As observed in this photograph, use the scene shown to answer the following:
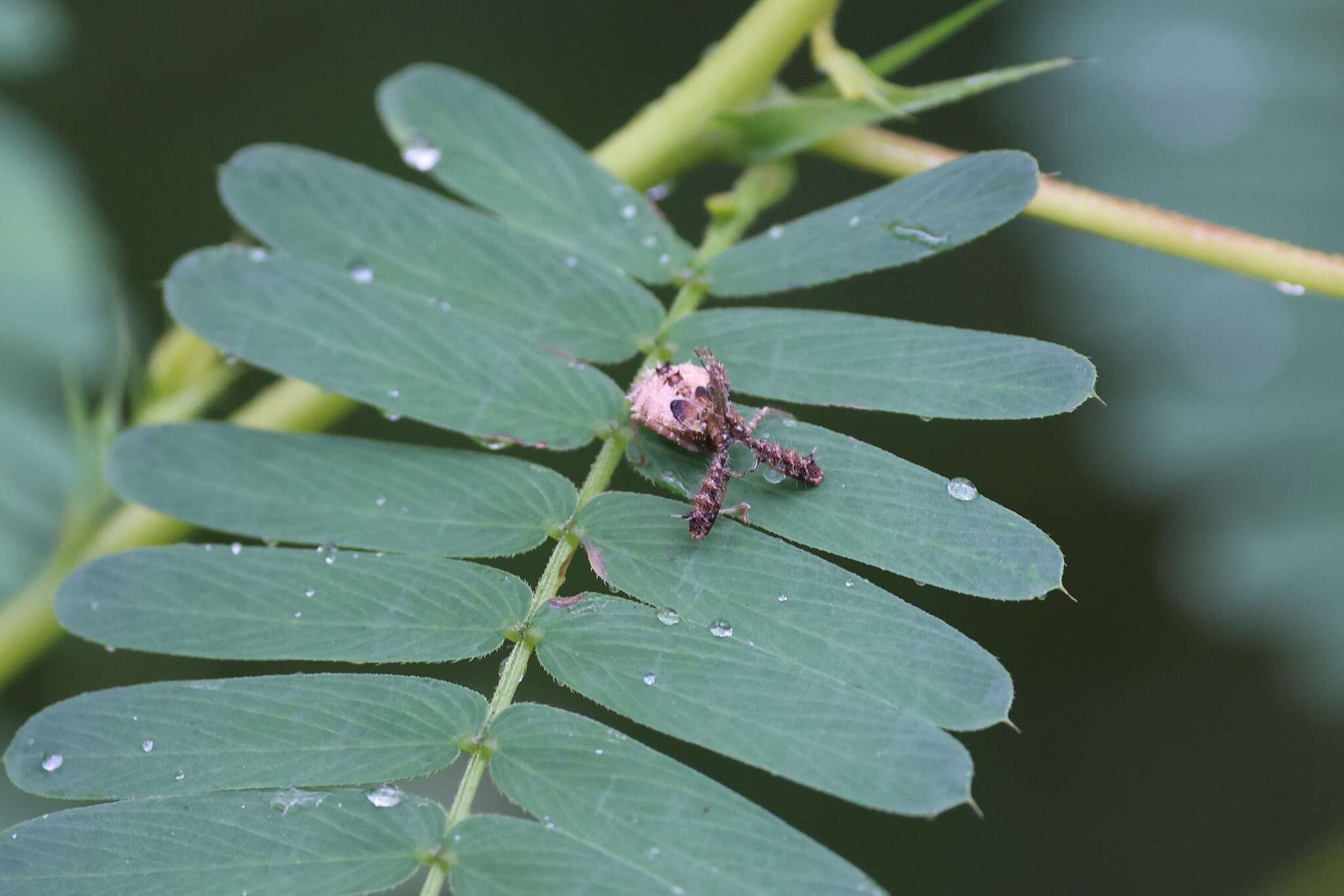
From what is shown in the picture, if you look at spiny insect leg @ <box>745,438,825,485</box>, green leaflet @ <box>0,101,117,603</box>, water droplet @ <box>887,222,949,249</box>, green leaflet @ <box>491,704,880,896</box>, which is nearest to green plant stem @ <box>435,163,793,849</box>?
green leaflet @ <box>491,704,880,896</box>

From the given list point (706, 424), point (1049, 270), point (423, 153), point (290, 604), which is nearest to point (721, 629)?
point (706, 424)

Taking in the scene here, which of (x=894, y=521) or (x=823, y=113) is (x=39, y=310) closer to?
(x=823, y=113)

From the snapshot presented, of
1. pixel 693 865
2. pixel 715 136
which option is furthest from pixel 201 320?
pixel 693 865

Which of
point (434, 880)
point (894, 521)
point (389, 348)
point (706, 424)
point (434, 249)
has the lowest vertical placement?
point (434, 880)

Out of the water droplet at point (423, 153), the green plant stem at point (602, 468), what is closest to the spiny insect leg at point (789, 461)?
the green plant stem at point (602, 468)

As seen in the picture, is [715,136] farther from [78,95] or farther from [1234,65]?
[78,95]

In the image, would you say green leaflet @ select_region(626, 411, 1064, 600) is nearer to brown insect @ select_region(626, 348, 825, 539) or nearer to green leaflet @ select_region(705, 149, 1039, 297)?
brown insect @ select_region(626, 348, 825, 539)
